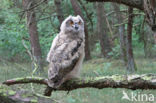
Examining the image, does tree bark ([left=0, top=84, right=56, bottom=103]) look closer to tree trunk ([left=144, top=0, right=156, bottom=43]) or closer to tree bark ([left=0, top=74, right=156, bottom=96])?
tree bark ([left=0, top=74, right=156, bottom=96])

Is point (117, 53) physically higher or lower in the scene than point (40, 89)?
lower

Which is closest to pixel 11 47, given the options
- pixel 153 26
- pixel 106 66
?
pixel 106 66

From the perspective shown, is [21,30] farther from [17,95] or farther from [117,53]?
[117,53]

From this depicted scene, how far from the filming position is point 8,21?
307 inches

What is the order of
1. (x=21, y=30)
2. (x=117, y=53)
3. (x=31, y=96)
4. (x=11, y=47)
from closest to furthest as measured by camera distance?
(x=31, y=96)
(x=21, y=30)
(x=11, y=47)
(x=117, y=53)

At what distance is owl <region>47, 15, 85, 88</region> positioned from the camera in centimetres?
326

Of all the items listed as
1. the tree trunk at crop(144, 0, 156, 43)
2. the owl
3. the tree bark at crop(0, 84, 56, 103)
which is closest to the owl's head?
the owl

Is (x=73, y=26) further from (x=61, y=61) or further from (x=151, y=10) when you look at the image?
(x=151, y=10)

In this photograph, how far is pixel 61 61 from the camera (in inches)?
132

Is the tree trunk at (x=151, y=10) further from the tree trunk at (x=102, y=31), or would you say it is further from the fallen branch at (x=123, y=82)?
the tree trunk at (x=102, y=31)

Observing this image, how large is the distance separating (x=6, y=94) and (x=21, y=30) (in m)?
5.86

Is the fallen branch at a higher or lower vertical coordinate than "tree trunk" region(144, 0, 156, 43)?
lower

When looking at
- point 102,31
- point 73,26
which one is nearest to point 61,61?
point 73,26

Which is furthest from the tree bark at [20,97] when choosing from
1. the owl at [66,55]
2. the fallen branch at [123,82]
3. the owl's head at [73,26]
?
the owl's head at [73,26]
